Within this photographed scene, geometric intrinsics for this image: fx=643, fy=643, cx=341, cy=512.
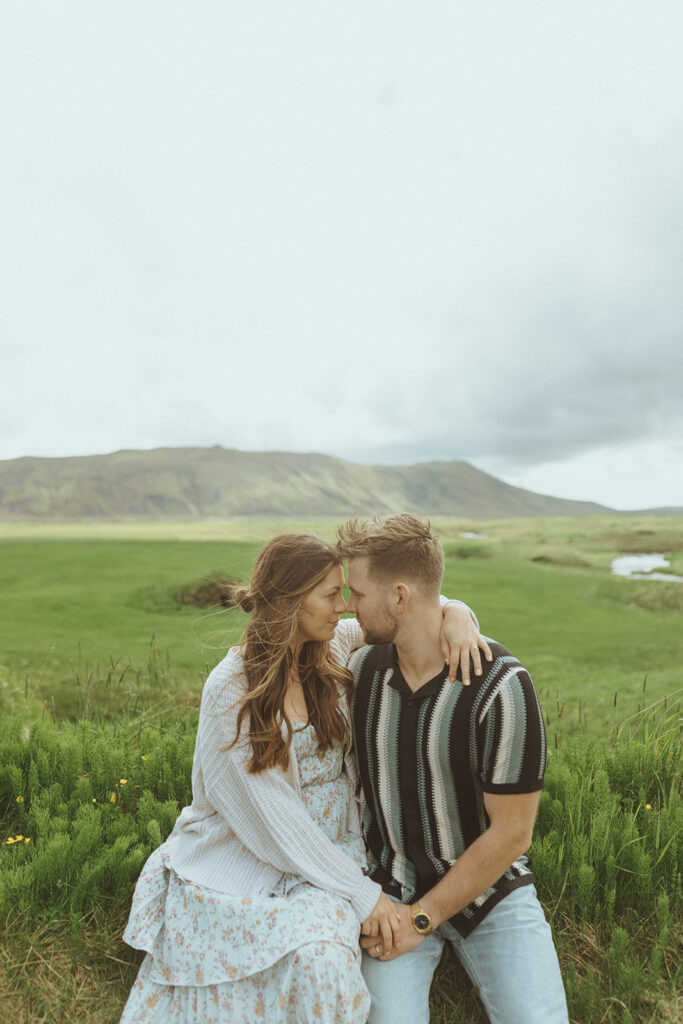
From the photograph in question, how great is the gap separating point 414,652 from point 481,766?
0.53 metres

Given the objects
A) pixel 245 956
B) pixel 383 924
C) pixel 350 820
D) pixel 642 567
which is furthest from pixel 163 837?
pixel 642 567

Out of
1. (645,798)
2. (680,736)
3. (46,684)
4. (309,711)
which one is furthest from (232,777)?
(46,684)

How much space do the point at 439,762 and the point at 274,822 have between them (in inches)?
28.9

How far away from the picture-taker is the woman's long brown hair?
2.49 m

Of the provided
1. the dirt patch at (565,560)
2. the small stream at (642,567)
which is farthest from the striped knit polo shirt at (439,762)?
the dirt patch at (565,560)

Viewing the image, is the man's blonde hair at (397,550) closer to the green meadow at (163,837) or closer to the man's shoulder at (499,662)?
the green meadow at (163,837)

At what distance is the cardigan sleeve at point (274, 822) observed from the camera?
2.46m

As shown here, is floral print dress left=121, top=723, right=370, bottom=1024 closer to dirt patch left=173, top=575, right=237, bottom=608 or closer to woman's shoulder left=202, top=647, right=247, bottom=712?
woman's shoulder left=202, top=647, right=247, bottom=712

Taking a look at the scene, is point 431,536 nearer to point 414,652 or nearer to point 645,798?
point 414,652

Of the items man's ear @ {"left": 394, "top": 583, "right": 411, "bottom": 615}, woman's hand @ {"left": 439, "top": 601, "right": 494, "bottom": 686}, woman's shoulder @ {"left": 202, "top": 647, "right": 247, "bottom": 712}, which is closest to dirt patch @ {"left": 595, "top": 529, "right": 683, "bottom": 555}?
woman's hand @ {"left": 439, "top": 601, "right": 494, "bottom": 686}

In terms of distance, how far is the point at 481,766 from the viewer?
2654mm

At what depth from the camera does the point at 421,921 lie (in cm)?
260

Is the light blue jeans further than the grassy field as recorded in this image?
No

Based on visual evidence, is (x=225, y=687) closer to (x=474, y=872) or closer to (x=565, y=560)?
(x=474, y=872)
